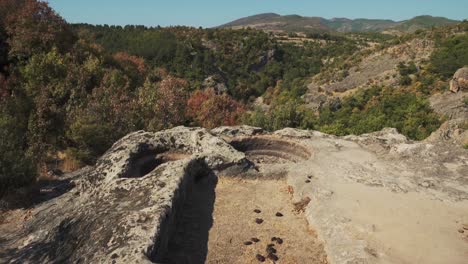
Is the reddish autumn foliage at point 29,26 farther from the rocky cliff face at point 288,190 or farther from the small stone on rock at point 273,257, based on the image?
the small stone on rock at point 273,257

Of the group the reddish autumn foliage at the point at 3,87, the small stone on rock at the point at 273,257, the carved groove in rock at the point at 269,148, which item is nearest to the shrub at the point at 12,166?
the carved groove in rock at the point at 269,148

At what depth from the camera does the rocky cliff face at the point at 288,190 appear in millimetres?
8859

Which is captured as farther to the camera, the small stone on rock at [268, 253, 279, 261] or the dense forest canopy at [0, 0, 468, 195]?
the dense forest canopy at [0, 0, 468, 195]

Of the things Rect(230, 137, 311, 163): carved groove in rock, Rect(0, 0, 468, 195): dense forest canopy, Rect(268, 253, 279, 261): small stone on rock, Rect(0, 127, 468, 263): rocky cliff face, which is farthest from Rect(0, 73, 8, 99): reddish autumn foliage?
Rect(268, 253, 279, 261): small stone on rock

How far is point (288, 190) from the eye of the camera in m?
13.2

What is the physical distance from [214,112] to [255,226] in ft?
66.1

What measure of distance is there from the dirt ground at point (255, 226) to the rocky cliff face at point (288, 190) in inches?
12.3

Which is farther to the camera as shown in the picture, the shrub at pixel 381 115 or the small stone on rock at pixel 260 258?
the shrub at pixel 381 115

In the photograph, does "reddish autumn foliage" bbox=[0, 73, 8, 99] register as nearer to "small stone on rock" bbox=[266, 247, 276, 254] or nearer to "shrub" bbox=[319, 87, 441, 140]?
"small stone on rock" bbox=[266, 247, 276, 254]

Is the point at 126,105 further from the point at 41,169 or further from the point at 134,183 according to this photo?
the point at 134,183

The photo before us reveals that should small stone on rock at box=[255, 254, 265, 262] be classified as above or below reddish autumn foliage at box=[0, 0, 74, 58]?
below

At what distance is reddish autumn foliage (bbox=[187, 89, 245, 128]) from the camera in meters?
28.7

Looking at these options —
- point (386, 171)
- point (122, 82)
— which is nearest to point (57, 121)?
point (122, 82)

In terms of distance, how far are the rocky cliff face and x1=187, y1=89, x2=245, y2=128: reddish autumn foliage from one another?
1147 centimetres
